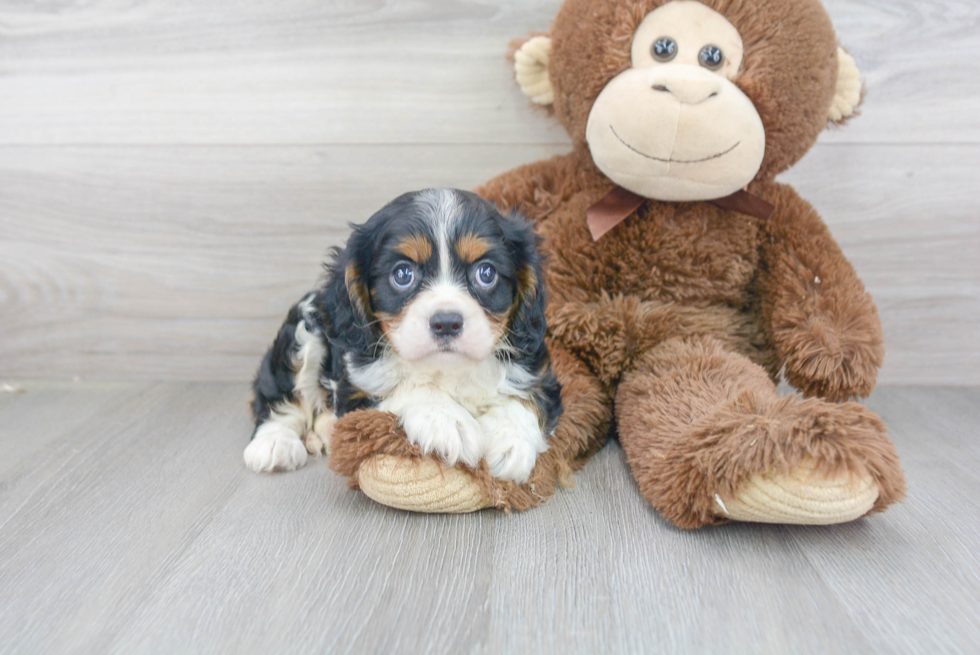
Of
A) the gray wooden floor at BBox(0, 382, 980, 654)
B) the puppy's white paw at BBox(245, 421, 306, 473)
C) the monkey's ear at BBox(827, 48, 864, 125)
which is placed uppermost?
the monkey's ear at BBox(827, 48, 864, 125)

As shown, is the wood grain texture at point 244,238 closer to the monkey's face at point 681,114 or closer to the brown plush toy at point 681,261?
the brown plush toy at point 681,261

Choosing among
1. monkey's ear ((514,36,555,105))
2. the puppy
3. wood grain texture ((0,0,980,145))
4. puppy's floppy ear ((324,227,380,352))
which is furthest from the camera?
wood grain texture ((0,0,980,145))

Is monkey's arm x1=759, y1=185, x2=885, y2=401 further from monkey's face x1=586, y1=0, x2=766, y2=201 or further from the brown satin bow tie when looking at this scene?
monkey's face x1=586, y1=0, x2=766, y2=201

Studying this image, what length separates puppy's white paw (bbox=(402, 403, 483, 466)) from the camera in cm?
145

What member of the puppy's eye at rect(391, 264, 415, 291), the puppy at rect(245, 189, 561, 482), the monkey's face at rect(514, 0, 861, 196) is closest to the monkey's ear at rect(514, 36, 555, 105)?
the monkey's face at rect(514, 0, 861, 196)

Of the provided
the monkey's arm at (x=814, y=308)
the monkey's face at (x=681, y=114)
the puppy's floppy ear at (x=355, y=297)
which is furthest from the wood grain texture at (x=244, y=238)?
the puppy's floppy ear at (x=355, y=297)

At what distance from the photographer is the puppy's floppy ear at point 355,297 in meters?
1.55

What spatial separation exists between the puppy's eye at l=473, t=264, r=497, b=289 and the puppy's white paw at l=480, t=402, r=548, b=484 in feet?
0.95

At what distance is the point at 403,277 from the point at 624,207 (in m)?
0.71

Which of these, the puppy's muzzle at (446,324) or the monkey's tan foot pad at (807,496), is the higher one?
the puppy's muzzle at (446,324)

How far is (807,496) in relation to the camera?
1301mm

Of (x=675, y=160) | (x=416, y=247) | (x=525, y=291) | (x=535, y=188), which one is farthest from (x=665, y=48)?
(x=416, y=247)

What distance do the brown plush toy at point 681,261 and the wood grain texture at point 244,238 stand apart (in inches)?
18.2

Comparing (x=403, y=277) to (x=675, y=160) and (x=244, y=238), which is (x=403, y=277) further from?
(x=244, y=238)
